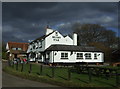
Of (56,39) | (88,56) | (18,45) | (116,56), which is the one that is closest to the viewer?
(88,56)

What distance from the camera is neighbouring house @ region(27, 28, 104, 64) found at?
36.7 m

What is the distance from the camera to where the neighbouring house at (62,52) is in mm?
36656

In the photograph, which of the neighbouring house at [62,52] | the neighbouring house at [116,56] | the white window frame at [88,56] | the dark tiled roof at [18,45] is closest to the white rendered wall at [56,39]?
the neighbouring house at [62,52]

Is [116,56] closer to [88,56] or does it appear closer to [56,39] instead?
[88,56]

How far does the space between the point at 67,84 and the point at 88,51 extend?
90.2ft

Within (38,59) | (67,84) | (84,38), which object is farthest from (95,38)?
(67,84)

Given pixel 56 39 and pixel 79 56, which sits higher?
pixel 56 39

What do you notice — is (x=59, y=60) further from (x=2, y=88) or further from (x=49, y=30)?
(x=2, y=88)

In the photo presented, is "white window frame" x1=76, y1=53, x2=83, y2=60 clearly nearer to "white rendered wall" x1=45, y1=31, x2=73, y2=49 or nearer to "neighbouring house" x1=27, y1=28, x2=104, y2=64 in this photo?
"neighbouring house" x1=27, y1=28, x2=104, y2=64

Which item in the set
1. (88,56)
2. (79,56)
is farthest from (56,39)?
(88,56)

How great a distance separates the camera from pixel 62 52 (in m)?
37.0

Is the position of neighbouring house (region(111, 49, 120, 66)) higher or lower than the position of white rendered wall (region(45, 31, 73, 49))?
lower

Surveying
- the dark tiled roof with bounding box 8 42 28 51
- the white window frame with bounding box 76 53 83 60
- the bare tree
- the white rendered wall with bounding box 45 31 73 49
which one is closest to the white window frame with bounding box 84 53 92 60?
the white window frame with bounding box 76 53 83 60

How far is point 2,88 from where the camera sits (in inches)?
428
